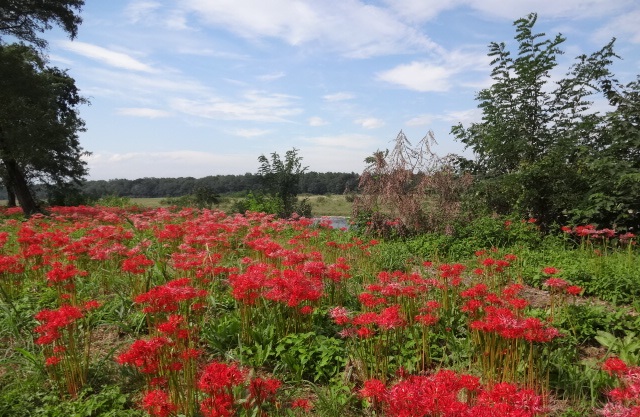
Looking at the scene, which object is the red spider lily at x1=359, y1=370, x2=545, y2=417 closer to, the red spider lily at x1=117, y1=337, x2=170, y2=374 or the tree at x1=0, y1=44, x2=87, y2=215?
the red spider lily at x1=117, y1=337, x2=170, y2=374

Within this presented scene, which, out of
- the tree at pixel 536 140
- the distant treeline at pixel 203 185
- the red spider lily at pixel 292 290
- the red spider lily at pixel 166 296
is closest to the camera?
the red spider lily at pixel 166 296

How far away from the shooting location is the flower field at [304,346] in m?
2.27

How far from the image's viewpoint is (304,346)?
3.43m

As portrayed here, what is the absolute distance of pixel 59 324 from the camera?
8.44ft

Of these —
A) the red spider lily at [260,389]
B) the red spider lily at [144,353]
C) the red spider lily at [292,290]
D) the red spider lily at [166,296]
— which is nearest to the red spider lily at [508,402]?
the red spider lily at [260,389]

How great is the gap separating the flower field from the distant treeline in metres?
14.8

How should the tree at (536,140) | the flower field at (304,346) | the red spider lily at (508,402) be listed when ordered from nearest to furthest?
the red spider lily at (508,402) → the flower field at (304,346) → the tree at (536,140)

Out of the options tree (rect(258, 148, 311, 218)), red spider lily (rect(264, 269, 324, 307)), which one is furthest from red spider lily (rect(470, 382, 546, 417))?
tree (rect(258, 148, 311, 218))

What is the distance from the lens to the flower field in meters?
2.27

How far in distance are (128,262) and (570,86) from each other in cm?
1006

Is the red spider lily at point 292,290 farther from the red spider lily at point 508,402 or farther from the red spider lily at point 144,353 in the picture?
the red spider lily at point 508,402

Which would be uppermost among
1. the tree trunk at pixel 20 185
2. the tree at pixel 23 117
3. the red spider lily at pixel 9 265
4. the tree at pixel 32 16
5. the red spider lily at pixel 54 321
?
the tree at pixel 32 16

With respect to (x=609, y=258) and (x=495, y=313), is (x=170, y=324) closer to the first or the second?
(x=495, y=313)

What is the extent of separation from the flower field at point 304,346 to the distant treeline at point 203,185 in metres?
14.8
